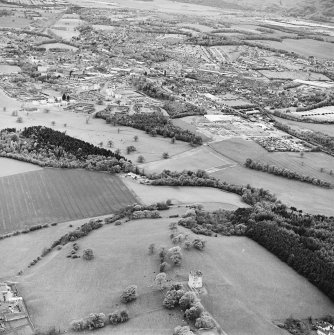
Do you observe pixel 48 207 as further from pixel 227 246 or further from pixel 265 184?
pixel 265 184

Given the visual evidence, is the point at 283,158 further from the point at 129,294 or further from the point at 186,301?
the point at 129,294

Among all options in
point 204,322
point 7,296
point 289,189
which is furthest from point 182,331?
point 289,189

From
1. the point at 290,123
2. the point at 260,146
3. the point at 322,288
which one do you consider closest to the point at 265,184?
the point at 260,146

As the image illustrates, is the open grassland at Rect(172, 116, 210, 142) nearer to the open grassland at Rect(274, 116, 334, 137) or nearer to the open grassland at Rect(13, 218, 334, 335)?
the open grassland at Rect(274, 116, 334, 137)

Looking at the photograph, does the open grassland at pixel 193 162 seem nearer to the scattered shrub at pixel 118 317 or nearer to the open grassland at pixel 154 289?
the open grassland at pixel 154 289

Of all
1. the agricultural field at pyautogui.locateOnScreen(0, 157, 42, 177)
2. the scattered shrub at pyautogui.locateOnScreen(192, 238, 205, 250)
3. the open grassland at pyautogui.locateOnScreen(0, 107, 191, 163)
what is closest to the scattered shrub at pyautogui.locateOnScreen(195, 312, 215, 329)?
the scattered shrub at pyautogui.locateOnScreen(192, 238, 205, 250)

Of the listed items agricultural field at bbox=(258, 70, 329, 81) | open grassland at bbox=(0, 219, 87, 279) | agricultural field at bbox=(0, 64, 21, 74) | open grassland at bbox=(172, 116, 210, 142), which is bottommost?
open grassland at bbox=(0, 219, 87, 279)

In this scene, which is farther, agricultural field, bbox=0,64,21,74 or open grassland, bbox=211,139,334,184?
agricultural field, bbox=0,64,21,74
